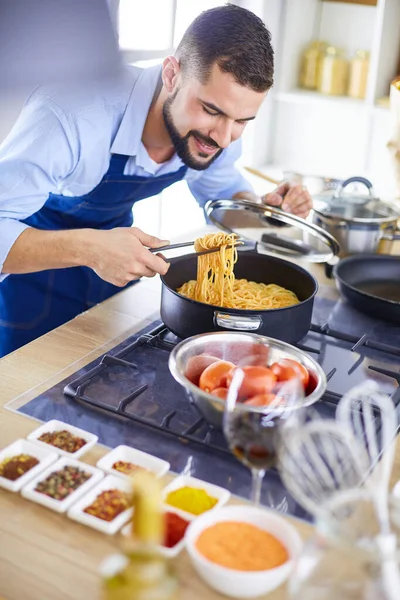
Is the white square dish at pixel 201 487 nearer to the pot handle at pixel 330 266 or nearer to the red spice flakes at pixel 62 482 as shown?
the red spice flakes at pixel 62 482

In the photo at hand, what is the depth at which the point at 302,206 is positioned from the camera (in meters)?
2.37

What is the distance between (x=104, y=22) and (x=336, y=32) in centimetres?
202

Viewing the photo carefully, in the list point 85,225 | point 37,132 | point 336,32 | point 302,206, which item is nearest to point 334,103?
point 336,32

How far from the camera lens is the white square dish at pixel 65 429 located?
1304 millimetres

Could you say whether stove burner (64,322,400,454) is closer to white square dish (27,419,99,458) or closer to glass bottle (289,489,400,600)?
white square dish (27,419,99,458)

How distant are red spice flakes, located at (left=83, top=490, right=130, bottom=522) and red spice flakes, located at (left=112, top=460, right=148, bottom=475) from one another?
6 centimetres

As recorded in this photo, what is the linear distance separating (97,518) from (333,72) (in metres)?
4.09

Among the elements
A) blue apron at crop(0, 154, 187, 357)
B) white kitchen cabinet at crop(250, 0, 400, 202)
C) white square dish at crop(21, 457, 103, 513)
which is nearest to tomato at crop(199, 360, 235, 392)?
→ white square dish at crop(21, 457, 103, 513)

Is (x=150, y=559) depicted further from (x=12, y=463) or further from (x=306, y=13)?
(x=306, y=13)

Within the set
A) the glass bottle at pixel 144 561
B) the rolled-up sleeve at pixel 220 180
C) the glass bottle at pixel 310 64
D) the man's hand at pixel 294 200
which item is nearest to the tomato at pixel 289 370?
the glass bottle at pixel 144 561

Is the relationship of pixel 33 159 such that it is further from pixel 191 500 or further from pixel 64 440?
pixel 191 500

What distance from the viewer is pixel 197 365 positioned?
58.8 inches

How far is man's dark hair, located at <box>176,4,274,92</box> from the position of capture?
1935mm

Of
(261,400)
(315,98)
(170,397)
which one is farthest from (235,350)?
(315,98)
